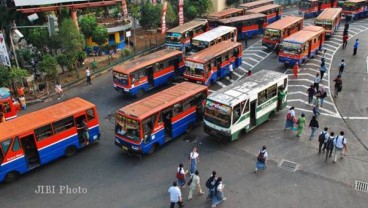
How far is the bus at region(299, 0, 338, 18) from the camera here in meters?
49.5

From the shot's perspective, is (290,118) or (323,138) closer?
(323,138)

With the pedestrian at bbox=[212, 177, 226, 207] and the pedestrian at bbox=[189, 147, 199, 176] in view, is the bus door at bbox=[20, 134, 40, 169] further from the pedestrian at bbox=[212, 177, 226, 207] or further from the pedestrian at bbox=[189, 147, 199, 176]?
the pedestrian at bbox=[212, 177, 226, 207]

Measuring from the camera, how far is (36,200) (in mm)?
17078

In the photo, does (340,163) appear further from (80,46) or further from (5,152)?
(80,46)

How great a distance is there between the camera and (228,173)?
18.6 meters

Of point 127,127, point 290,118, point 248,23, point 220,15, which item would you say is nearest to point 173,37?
point 220,15

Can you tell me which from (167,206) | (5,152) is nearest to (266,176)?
(167,206)

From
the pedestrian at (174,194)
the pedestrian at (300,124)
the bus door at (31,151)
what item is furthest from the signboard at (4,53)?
the pedestrian at (300,124)

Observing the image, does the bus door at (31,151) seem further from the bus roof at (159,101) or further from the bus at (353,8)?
the bus at (353,8)

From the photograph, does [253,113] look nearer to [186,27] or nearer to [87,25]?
[186,27]

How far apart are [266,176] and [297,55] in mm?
16037

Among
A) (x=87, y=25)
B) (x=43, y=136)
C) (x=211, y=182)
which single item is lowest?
(x=211, y=182)

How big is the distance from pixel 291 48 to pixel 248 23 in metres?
11.4

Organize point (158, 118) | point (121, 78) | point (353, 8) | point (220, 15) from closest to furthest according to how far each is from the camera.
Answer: point (158, 118)
point (121, 78)
point (220, 15)
point (353, 8)
